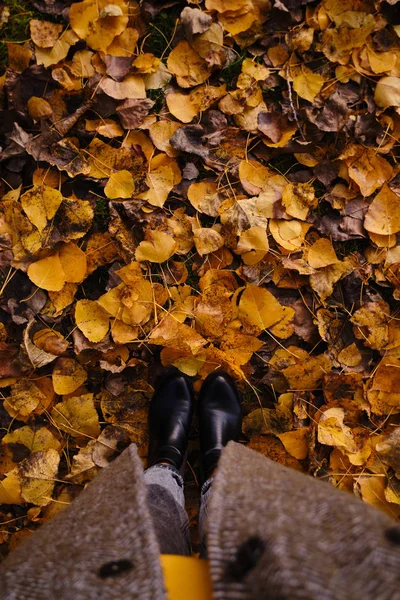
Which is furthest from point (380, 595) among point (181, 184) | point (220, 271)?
point (181, 184)

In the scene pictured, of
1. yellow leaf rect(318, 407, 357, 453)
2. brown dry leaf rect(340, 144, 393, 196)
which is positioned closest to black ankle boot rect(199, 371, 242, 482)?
yellow leaf rect(318, 407, 357, 453)

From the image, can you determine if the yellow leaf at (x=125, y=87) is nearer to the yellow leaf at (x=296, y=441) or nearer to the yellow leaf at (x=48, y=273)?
the yellow leaf at (x=48, y=273)

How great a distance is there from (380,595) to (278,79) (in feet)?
4.17

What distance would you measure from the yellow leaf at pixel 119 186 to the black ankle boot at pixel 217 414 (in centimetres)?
58

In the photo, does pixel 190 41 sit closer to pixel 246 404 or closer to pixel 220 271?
pixel 220 271

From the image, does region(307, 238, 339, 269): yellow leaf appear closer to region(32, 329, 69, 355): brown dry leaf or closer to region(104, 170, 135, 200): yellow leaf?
region(104, 170, 135, 200): yellow leaf

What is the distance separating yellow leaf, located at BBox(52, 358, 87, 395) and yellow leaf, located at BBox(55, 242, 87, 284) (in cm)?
24

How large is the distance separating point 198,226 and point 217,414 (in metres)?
0.54

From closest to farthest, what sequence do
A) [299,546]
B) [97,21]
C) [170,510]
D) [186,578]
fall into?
[299,546] → [186,578] → [170,510] → [97,21]

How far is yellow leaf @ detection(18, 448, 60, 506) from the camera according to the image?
135 centimetres

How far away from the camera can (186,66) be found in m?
1.37

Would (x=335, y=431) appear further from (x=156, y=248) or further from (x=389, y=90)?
(x=389, y=90)

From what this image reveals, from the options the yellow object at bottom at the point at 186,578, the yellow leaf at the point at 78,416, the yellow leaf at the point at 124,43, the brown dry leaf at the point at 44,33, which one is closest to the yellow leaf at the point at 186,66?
the yellow leaf at the point at 124,43

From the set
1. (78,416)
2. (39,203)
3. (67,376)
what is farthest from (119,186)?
(78,416)
